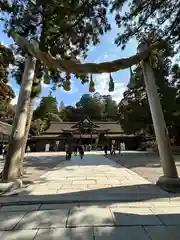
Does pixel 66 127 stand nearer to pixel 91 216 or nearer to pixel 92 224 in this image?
pixel 91 216

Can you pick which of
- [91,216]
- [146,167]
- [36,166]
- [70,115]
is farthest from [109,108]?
[91,216]

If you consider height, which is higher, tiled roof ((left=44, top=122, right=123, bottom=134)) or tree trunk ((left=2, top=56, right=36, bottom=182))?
tiled roof ((left=44, top=122, right=123, bottom=134))

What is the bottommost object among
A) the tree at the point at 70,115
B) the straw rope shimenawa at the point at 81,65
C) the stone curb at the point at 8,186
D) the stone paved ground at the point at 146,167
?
the stone curb at the point at 8,186

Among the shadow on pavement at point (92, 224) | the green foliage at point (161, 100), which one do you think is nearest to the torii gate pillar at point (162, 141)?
the shadow on pavement at point (92, 224)

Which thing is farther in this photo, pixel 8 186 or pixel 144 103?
pixel 144 103

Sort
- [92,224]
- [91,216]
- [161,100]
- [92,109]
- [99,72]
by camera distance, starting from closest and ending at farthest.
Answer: [92,224], [91,216], [99,72], [161,100], [92,109]

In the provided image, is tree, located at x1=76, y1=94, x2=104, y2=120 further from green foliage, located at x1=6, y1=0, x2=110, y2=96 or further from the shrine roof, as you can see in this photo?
green foliage, located at x1=6, y1=0, x2=110, y2=96

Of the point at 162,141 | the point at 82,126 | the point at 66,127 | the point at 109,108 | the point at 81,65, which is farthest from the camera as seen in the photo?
the point at 109,108

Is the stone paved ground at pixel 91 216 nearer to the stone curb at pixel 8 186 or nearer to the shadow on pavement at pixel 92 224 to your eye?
the shadow on pavement at pixel 92 224

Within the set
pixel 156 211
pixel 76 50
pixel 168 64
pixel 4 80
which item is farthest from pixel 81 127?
pixel 156 211

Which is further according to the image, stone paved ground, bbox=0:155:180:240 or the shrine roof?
the shrine roof

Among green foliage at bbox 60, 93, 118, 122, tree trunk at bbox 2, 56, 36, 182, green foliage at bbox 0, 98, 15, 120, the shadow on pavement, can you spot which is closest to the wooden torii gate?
tree trunk at bbox 2, 56, 36, 182

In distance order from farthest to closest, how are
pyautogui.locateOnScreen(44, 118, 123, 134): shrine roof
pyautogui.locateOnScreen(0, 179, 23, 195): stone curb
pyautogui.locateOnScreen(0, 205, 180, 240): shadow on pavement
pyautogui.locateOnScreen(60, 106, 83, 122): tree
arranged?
pyautogui.locateOnScreen(60, 106, 83, 122): tree < pyautogui.locateOnScreen(44, 118, 123, 134): shrine roof < pyautogui.locateOnScreen(0, 179, 23, 195): stone curb < pyautogui.locateOnScreen(0, 205, 180, 240): shadow on pavement

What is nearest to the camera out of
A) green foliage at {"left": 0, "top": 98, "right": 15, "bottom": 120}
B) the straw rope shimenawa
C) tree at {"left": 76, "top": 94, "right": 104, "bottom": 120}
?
the straw rope shimenawa
